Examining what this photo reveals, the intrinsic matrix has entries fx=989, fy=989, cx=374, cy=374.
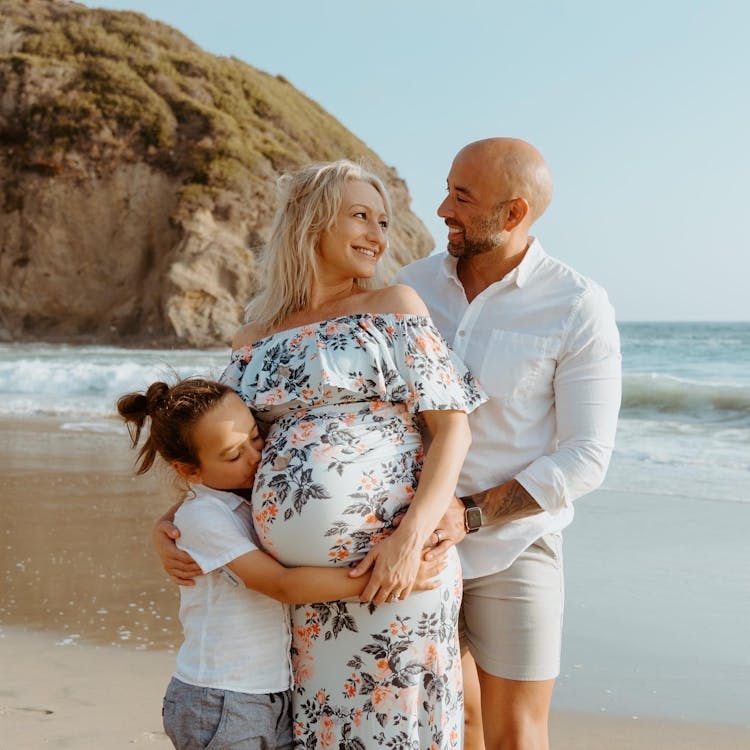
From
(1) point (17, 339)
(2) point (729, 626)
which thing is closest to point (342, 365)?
(2) point (729, 626)

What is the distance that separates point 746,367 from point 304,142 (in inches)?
853

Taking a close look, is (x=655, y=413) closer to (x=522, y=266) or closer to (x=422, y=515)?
(x=522, y=266)

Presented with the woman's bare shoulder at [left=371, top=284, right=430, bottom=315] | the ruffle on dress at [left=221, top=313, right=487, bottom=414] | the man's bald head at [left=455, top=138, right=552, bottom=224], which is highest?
the man's bald head at [left=455, top=138, right=552, bottom=224]

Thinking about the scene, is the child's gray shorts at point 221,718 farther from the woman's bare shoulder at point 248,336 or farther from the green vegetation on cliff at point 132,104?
the green vegetation on cliff at point 132,104

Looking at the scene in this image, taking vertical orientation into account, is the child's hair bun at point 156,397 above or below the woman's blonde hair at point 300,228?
below

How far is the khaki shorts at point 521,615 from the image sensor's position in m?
2.80

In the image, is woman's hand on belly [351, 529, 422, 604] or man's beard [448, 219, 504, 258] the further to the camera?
man's beard [448, 219, 504, 258]

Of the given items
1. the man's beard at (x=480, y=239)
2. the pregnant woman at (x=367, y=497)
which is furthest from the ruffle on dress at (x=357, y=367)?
the man's beard at (x=480, y=239)

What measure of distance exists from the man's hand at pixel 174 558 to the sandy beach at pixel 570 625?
4.64 feet

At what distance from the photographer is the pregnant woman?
2342mm

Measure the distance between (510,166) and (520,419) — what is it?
73 cm

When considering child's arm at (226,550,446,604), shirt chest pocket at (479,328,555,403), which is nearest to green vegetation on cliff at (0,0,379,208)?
shirt chest pocket at (479,328,555,403)

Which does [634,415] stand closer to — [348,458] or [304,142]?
[348,458]

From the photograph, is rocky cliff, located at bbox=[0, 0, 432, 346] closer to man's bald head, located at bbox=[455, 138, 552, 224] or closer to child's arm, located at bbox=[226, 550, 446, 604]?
man's bald head, located at bbox=[455, 138, 552, 224]
